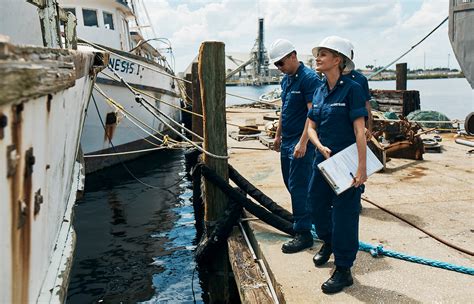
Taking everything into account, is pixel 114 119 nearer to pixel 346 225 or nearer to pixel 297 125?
pixel 297 125

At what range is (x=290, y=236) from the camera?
166 inches

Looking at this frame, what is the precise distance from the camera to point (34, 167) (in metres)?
1.83

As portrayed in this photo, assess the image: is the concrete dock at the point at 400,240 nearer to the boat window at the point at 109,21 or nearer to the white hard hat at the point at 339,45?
the white hard hat at the point at 339,45

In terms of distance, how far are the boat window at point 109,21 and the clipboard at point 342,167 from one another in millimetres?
11208

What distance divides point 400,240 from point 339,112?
1608 mm

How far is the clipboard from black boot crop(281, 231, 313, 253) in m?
1.03

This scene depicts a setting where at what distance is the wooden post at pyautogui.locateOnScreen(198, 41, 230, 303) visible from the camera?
457cm

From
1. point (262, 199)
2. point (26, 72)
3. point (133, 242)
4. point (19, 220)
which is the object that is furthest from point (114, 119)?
point (26, 72)

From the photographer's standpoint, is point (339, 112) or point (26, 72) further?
point (339, 112)

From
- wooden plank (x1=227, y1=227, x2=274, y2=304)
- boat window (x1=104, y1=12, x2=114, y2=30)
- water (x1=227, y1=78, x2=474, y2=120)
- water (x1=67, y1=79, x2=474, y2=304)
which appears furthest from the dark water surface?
water (x1=227, y1=78, x2=474, y2=120)

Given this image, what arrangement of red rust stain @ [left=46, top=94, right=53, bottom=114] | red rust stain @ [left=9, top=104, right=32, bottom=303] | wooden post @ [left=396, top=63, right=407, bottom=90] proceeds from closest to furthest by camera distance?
red rust stain @ [left=9, top=104, right=32, bottom=303]
red rust stain @ [left=46, top=94, right=53, bottom=114]
wooden post @ [left=396, top=63, right=407, bottom=90]

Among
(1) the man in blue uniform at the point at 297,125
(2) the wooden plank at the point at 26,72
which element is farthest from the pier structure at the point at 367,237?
(2) the wooden plank at the point at 26,72

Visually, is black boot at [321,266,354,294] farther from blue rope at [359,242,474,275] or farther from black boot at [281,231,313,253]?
black boot at [281,231,313,253]

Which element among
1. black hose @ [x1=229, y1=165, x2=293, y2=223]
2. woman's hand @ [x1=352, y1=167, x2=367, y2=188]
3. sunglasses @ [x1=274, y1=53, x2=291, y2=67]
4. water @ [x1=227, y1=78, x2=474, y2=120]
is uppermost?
sunglasses @ [x1=274, y1=53, x2=291, y2=67]
